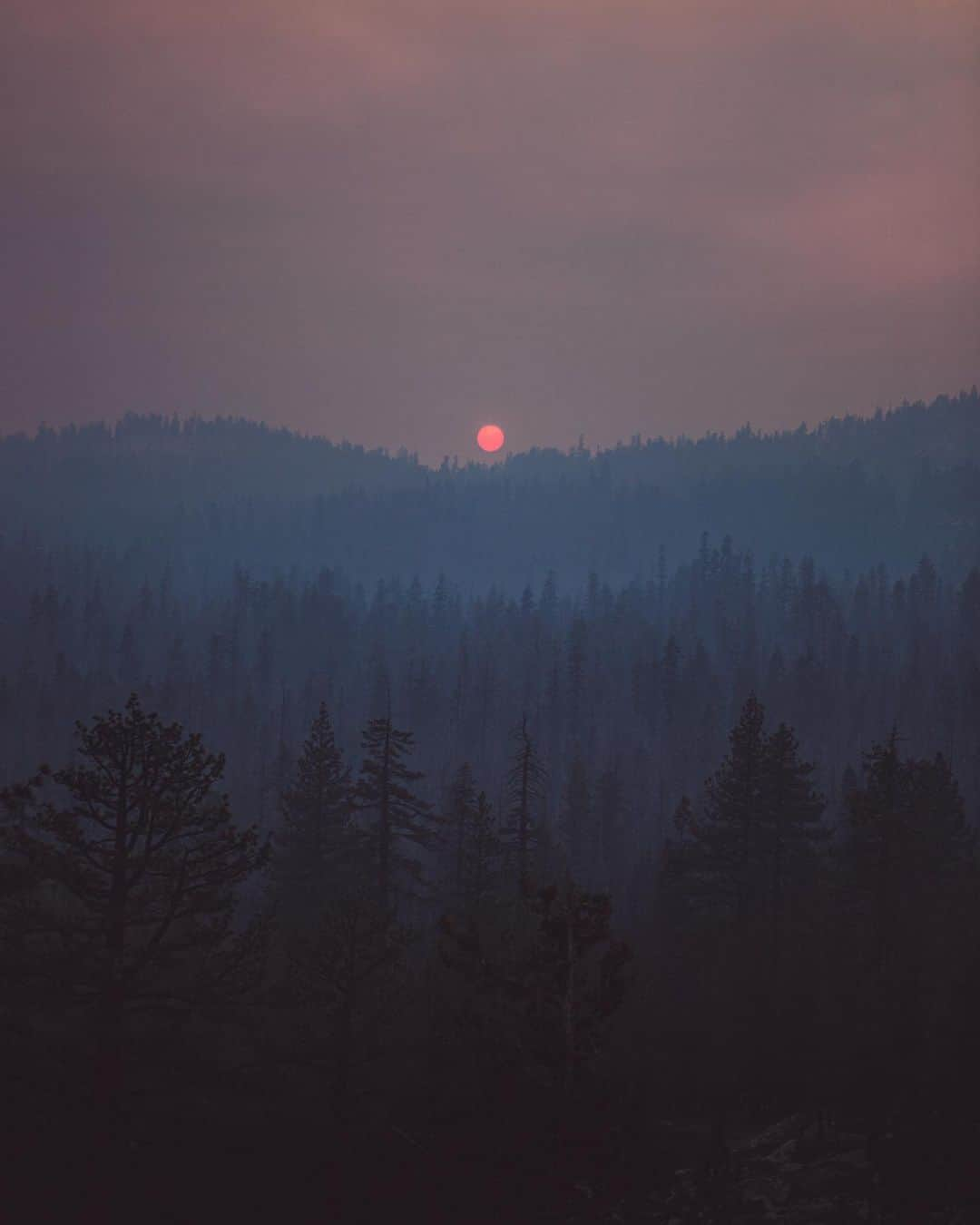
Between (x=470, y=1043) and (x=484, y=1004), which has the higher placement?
(x=470, y=1043)

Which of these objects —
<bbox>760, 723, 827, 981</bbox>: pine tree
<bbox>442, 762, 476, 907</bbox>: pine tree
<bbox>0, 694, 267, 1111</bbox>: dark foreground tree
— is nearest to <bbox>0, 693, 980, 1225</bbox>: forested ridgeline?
<bbox>0, 694, 267, 1111</bbox>: dark foreground tree

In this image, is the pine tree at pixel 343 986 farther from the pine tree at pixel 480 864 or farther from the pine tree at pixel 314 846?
the pine tree at pixel 480 864

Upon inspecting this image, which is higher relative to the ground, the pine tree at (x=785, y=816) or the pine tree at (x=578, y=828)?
the pine tree at (x=785, y=816)

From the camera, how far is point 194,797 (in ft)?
63.9

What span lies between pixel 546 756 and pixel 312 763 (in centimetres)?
6866

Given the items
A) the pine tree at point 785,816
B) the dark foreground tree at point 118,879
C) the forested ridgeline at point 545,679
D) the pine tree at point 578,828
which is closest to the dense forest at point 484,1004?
the dark foreground tree at point 118,879

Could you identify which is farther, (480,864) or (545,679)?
(545,679)

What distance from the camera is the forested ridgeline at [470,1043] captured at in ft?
57.0

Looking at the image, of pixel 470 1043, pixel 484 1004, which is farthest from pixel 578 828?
pixel 470 1043

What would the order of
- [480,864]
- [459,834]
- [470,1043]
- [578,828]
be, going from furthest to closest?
[578,828] → [459,834] → [480,864] → [470,1043]

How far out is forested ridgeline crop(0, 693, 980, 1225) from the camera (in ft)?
57.0

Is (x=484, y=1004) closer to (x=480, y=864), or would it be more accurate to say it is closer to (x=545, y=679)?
(x=480, y=864)

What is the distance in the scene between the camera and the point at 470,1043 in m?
19.2

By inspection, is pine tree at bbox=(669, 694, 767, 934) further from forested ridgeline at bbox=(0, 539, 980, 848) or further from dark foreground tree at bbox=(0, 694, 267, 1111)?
forested ridgeline at bbox=(0, 539, 980, 848)
